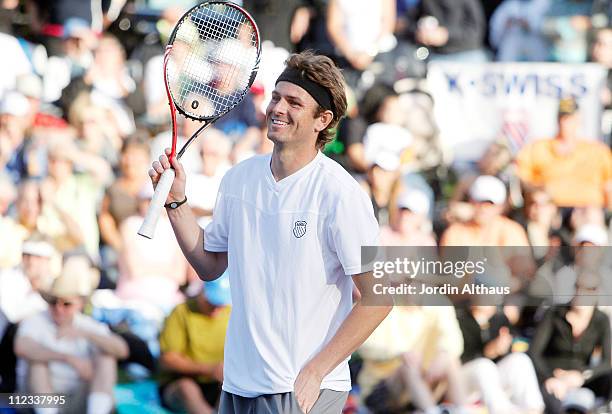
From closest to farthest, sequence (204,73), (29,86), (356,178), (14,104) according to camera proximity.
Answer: (204,73)
(14,104)
(29,86)
(356,178)

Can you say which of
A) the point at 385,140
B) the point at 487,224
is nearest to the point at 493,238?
the point at 487,224

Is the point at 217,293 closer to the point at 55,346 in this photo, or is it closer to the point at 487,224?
the point at 55,346

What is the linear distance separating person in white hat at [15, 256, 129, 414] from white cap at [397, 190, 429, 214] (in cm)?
187

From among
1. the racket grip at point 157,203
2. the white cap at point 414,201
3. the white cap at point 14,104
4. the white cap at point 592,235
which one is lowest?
the white cap at point 592,235

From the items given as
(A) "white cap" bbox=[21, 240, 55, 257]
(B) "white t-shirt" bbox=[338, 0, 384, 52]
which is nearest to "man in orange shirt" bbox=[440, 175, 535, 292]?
(B) "white t-shirt" bbox=[338, 0, 384, 52]

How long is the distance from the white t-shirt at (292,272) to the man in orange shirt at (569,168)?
4.11 meters

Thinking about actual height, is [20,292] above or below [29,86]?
below

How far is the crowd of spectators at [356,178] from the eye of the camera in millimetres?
6613

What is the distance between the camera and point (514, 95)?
769cm

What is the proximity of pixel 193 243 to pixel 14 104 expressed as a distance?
12.0 ft

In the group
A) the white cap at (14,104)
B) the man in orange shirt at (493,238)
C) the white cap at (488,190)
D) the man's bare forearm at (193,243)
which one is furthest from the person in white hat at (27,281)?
the man's bare forearm at (193,243)

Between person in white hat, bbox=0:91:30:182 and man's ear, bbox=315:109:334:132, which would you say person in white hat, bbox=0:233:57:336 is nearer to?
person in white hat, bbox=0:91:30:182

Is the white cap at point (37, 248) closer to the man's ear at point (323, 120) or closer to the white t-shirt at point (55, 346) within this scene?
the white t-shirt at point (55, 346)

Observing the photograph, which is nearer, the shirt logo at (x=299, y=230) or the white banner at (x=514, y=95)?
the shirt logo at (x=299, y=230)
